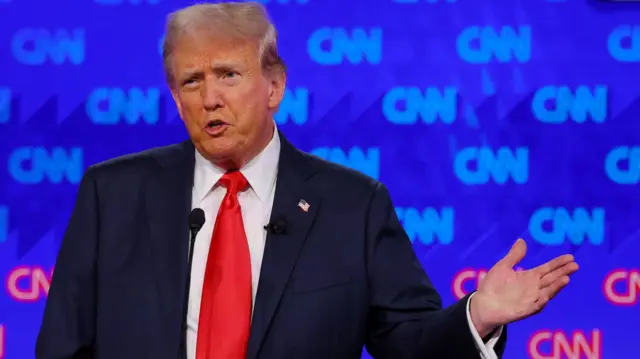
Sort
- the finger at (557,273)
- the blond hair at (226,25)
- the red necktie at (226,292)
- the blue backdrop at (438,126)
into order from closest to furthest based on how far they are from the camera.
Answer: the finger at (557,273) < the red necktie at (226,292) < the blond hair at (226,25) < the blue backdrop at (438,126)

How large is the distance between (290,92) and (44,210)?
2.82 feet

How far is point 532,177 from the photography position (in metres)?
3.11

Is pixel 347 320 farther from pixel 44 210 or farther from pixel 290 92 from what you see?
pixel 44 210

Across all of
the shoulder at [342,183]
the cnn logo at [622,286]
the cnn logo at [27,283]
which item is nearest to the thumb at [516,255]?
the shoulder at [342,183]

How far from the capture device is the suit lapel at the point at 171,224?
189cm

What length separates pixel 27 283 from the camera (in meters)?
3.18

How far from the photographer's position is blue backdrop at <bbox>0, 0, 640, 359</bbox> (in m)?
3.10

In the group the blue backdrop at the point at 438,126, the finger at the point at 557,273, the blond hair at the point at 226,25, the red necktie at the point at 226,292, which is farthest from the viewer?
the blue backdrop at the point at 438,126

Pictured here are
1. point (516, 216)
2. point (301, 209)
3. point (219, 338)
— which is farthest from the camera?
point (516, 216)

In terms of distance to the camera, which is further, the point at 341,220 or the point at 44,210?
the point at 44,210

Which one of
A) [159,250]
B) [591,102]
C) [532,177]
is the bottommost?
[159,250]

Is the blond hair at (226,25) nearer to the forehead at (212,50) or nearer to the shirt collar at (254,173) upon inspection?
the forehead at (212,50)

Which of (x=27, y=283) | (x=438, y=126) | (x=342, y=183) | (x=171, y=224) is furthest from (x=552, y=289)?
(x=27, y=283)

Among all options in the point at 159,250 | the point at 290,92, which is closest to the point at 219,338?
the point at 159,250
